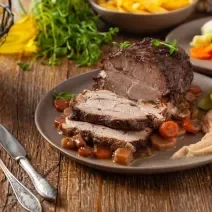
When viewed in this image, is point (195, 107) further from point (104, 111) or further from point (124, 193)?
point (124, 193)

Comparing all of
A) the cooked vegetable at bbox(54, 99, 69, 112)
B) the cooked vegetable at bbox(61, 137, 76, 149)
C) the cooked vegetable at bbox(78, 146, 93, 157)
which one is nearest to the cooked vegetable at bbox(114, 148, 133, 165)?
the cooked vegetable at bbox(78, 146, 93, 157)

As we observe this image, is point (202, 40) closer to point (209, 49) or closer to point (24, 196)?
point (209, 49)

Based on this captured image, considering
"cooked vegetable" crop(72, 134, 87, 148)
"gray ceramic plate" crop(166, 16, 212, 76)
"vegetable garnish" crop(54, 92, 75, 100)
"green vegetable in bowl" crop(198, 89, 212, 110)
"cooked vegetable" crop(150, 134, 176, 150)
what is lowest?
"gray ceramic plate" crop(166, 16, 212, 76)

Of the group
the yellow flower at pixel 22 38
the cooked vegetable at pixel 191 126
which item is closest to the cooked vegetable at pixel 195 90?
the cooked vegetable at pixel 191 126

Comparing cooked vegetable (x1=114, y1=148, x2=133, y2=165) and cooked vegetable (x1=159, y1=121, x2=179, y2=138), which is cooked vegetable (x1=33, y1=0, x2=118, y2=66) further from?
cooked vegetable (x1=114, y1=148, x2=133, y2=165)

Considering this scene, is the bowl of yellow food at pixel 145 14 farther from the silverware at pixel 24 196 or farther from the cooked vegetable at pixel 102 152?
the silverware at pixel 24 196
